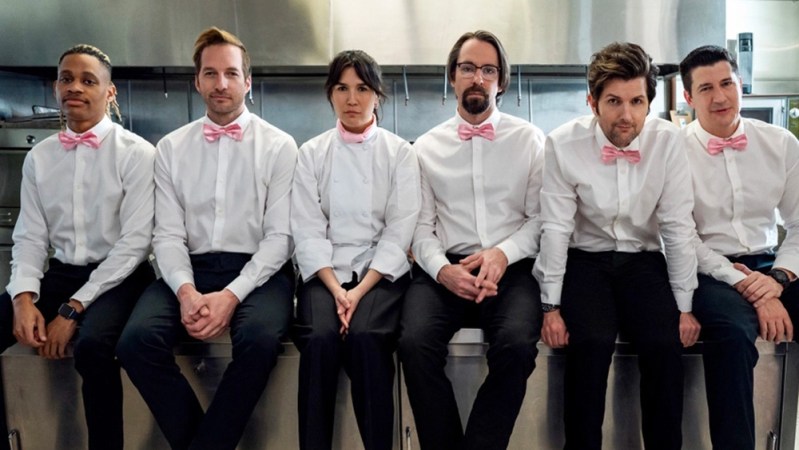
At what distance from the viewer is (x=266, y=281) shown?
86.4 inches

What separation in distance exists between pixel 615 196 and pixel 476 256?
506mm

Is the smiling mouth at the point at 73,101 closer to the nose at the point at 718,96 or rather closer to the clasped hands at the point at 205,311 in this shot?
the clasped hands at the point at 205,311

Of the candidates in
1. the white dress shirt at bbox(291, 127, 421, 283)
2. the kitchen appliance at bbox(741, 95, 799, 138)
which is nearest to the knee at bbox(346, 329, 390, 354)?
the white dress shirt at bbox(291, 127, 421, 283)

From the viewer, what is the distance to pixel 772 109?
372 cm

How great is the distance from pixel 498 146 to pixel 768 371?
1.16 metres

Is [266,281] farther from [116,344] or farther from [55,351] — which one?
[55,351]

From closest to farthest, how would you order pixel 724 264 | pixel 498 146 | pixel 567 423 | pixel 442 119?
1. pixel 567 423
2. pixel 724 264
3. pixel 498 146
4. pixel 442 119

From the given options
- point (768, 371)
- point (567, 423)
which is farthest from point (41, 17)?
point (768, 371)

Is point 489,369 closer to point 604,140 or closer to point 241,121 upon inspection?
point 604,140

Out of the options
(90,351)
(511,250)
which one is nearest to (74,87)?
(90,351)

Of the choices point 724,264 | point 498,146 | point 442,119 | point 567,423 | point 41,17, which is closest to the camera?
point 567,423

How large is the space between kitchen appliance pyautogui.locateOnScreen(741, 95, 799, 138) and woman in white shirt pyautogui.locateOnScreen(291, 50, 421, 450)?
2.41 meters

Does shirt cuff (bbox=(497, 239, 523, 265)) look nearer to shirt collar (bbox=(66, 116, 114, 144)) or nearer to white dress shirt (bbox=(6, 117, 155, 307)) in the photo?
white dress shirt (bbox=(6, 117, 155, 307))

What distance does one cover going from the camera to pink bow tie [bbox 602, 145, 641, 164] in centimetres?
213
